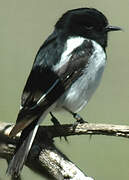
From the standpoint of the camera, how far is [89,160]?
231 inches

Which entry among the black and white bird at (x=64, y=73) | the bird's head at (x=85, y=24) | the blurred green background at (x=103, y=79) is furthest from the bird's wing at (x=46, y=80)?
the blurred green background at (x=103, y=79)

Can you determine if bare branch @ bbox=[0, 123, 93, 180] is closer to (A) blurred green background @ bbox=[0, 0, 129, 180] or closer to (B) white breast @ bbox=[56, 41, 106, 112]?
(B) white breast @ bbox=[56, 41, 106, 112]

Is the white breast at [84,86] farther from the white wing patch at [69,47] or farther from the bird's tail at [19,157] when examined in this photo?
the bird's tail at [19,157]

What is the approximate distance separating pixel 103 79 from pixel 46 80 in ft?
5.63

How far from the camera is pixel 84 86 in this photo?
16.3ft

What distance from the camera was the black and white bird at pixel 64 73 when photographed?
4.53m

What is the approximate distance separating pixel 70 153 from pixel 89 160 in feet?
0.55

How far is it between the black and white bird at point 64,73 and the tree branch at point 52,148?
0.07 meters

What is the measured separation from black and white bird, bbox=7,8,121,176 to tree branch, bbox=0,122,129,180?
0.22ft

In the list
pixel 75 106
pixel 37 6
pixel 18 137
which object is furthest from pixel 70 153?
pixel 37 6

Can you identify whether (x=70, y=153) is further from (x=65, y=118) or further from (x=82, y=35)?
(x=82, y=35)

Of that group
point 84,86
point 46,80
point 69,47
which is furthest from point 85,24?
point 46,80

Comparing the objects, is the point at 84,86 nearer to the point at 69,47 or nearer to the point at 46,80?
the point at 69,47

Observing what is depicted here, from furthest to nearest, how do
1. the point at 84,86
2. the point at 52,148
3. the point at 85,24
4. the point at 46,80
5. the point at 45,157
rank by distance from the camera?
1. the point at 85,24
2. the point at 84,86
3. the point at 46,80
4. the point at 52,148
5. the point at 45,157
